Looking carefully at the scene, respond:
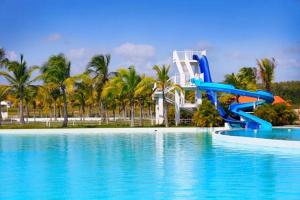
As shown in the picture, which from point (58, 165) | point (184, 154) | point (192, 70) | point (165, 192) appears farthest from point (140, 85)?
point (165, 192)

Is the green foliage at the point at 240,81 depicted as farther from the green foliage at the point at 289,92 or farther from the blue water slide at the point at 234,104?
the green foliage at the point at 289,92

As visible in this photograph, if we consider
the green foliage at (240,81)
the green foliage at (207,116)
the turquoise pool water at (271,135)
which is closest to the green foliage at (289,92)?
the green foliage at (240,81)

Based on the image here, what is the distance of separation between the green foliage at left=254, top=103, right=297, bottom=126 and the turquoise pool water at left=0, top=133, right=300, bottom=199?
18.9 m

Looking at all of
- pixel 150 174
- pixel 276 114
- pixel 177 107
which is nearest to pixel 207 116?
pixel 177 107

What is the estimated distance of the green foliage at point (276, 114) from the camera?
3772 cm

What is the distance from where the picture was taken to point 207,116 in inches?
1426

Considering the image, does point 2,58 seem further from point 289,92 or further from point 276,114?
point 289,92

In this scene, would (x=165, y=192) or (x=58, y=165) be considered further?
(x=58, y=165)

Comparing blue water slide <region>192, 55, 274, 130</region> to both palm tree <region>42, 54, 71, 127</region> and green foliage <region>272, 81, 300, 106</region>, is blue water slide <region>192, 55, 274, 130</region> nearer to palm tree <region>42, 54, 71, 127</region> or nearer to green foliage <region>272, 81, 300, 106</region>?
palm tree <region>42, 54, 71, 127</region>

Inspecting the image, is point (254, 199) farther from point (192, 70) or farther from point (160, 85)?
point (192, 70)

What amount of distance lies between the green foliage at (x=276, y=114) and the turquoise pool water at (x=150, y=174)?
1889 centimetres

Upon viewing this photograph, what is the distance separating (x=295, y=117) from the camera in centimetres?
4000

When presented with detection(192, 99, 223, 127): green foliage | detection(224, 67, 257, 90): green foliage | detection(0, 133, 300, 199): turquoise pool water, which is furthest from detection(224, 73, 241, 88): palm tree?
detection(0, 133, 300, 199): turquoise pool water

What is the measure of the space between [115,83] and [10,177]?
26.9 meters
